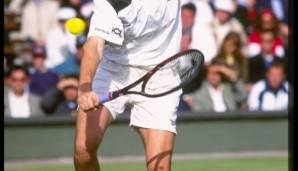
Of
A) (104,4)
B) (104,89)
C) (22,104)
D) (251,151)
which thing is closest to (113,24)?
(104,4)

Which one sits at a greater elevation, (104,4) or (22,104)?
(104,4)

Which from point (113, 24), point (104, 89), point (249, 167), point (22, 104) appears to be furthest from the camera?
point (22, 104)

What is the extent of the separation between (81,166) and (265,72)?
6.10 m

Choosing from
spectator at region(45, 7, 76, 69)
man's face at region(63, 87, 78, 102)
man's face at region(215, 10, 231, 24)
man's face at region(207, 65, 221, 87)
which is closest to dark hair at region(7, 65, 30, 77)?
spectator at region(45, 7, 76, 69)

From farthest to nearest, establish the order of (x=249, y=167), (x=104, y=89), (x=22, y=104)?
1. (x=22, y=104)
2. (x=249, y=167)
3. (x=104, y=89)

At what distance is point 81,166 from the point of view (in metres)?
6.71

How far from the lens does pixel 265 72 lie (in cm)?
1246

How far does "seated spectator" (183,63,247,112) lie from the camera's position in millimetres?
12133

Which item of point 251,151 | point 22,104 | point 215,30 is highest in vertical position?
point 215,30

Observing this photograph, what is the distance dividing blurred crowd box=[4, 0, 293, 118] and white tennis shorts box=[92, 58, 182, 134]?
15.7 feet

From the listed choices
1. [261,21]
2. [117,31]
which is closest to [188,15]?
[261,21]

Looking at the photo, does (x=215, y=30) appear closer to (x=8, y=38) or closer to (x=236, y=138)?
(x=236, y=138)

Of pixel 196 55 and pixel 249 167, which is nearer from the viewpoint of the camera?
pixel 196 55

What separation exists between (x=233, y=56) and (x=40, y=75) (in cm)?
242
